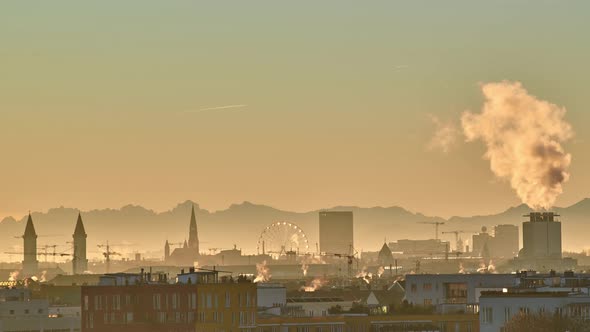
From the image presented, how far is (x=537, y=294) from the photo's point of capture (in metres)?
161

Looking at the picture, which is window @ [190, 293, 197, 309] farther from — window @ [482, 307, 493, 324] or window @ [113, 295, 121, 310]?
window @ [482, 307, 493, 324]

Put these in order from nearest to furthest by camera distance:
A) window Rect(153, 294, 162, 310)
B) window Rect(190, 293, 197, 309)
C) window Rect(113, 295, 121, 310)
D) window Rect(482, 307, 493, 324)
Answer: window Rect(482, 307, 493, 324)
window Rect(190, 293, 197, 309)
window Rect(153, 294, 162, 310)
window Rect(113, 295, 121, 310)

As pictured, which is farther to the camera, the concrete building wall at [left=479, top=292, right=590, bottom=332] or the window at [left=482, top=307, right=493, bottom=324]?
the window at [left=482, top=307, right=493, bottom=324]

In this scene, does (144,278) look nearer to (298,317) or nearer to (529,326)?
(298,317)

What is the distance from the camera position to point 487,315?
16062 centimetres

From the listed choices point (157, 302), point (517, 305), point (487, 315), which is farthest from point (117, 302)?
point (517, 305)

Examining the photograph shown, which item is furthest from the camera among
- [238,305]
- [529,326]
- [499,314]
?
[238,305]

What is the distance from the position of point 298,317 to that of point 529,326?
49.4 meters

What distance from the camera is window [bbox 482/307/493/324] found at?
525ft

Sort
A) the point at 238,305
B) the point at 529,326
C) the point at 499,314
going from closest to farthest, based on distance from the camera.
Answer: the point at 529,326
the point at 499,314
the point at 238,305

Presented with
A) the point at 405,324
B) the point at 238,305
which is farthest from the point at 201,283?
the point at 405,324

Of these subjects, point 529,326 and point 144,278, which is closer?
point 529,326

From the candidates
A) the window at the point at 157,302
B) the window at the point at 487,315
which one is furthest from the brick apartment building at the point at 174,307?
the window at the point at 487,315

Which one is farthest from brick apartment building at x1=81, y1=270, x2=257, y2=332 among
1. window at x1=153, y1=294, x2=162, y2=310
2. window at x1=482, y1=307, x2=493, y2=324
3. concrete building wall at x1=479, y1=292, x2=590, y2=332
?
concrete building wall at x1=479, y1=292, x2=590, y2=332
